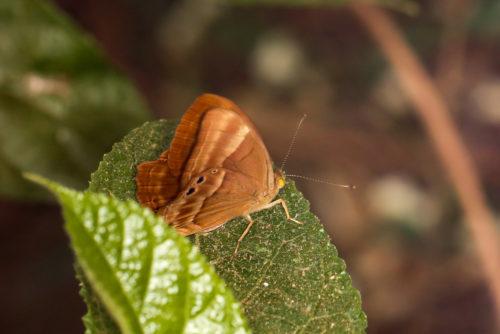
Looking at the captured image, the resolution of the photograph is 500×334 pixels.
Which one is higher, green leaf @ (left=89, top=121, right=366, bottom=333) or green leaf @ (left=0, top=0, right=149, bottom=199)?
green leaf @ (left=0, top=0, right=149, bottom=199)

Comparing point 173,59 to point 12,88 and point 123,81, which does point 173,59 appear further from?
point 12,88

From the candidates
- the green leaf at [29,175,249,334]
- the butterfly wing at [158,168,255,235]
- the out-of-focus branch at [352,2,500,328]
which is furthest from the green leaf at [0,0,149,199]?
the out-of-focus branch at [352,2,500,328]

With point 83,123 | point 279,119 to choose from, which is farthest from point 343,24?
point 83,123

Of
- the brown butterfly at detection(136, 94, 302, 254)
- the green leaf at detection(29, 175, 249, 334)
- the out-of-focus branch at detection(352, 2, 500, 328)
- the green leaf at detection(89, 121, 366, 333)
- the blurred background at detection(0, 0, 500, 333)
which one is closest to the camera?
the green leaf at detection(29, 175, 249, 334)

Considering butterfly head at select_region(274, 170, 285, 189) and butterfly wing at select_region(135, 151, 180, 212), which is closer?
butterfly wing at select_region(135, 151, 180, 212)

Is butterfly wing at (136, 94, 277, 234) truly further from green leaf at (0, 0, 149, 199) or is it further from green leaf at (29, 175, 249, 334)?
green leaf at (0, 0, 149, 199)

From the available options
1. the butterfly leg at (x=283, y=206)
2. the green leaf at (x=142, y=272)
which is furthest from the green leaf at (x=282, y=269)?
the green leaf at (x=142, y=272)
